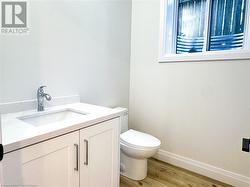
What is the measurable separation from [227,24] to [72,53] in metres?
1.65

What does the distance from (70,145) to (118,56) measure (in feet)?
4.85

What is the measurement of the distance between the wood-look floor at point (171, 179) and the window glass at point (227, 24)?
1.42 meters

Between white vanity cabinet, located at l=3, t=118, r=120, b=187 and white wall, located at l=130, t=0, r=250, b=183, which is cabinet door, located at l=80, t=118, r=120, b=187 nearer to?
white vanity cabinet, located at l=3, t=118, r=120, b=187

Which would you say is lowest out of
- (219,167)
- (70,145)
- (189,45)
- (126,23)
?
(219,167)


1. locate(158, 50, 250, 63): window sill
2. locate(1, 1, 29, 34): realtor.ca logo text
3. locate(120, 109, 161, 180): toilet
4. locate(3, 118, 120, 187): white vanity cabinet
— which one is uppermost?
locate(1, 1, 29, 34): realtor.ca logo text

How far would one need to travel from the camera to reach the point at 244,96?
174 cm

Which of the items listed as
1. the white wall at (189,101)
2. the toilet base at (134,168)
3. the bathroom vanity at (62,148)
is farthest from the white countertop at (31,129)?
the white wall at (189,101)

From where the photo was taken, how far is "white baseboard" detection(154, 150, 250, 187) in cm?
182

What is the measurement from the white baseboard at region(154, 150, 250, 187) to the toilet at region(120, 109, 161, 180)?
469 millimetres

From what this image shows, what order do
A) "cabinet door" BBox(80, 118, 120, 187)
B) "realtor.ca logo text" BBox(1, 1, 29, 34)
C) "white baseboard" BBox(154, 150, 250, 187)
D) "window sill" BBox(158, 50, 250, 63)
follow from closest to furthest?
"cabinet door" BBox(80, 118, 120, 187) → "realtor.ca logo text" BBox(1, 1, 29, 34) → "window sill" BBox(158, 50, 250, 63) → "white baseboard" BBox(154, 150, 250, 187)

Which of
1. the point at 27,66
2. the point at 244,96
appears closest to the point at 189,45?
the point at 244,96

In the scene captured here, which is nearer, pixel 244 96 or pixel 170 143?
pixel 244 96

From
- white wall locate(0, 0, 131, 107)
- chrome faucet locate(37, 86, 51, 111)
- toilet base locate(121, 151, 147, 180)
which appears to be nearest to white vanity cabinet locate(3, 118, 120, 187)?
toilet base locate(121, 151, 147, 180)

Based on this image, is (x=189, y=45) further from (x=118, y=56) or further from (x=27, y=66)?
(x=27, y=66)
